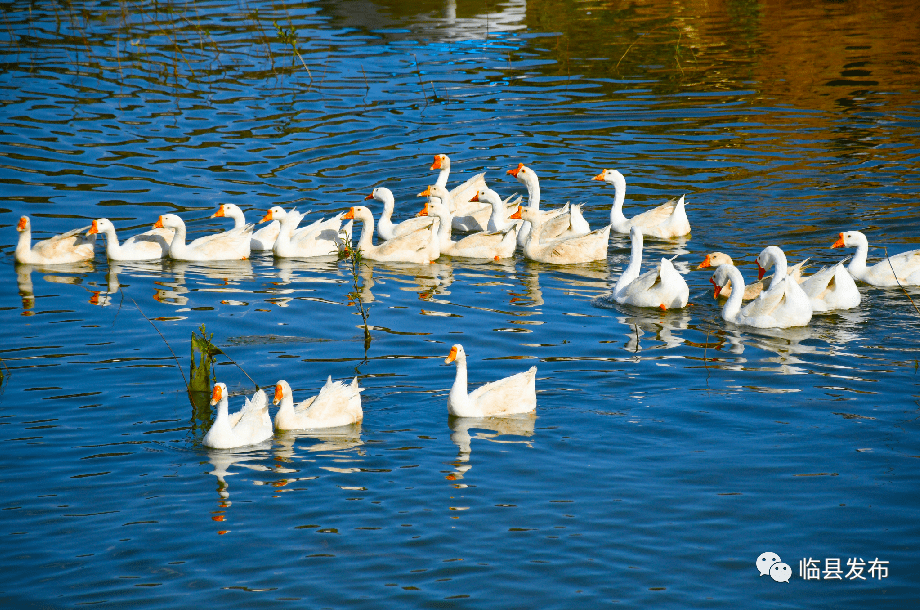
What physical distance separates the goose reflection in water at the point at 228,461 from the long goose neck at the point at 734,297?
6214 mm

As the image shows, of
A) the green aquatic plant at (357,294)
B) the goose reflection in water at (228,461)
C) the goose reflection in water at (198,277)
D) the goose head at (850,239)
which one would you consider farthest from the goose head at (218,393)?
the goose head at (850,239)

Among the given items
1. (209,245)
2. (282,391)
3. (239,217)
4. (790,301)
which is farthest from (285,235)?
(790,301)

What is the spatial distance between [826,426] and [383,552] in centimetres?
457

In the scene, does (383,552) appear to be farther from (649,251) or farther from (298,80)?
(298,80)

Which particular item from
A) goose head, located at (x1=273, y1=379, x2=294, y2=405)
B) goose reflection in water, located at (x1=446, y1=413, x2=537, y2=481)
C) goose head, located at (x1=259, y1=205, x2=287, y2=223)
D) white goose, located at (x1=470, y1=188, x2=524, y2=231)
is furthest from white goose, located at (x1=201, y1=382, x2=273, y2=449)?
white goose, located at (x1=470, y1=188, x2=524, y2=231)

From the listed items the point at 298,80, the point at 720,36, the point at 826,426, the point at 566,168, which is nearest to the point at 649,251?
the point at 566,168

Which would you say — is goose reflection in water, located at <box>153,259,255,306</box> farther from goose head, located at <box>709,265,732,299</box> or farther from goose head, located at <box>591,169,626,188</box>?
goose head, located at <box>709,265,732,299</box>

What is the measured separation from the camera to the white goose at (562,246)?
14.9 m

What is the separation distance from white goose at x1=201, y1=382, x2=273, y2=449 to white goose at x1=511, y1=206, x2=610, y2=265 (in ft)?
22.6

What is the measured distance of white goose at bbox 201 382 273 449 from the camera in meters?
9.10

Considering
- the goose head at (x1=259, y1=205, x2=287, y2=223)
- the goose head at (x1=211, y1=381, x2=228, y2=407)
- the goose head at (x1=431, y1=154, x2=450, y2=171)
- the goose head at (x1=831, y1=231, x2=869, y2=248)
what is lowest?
the goose head at (x1=211, y1=381, x2=228, y2=407)

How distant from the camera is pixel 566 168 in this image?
1933 cm

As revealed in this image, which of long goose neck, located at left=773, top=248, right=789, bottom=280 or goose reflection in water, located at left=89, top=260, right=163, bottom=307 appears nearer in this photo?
long goose neck, located at left=773, top=248, right=789, bottom=280

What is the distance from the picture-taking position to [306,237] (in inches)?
609
